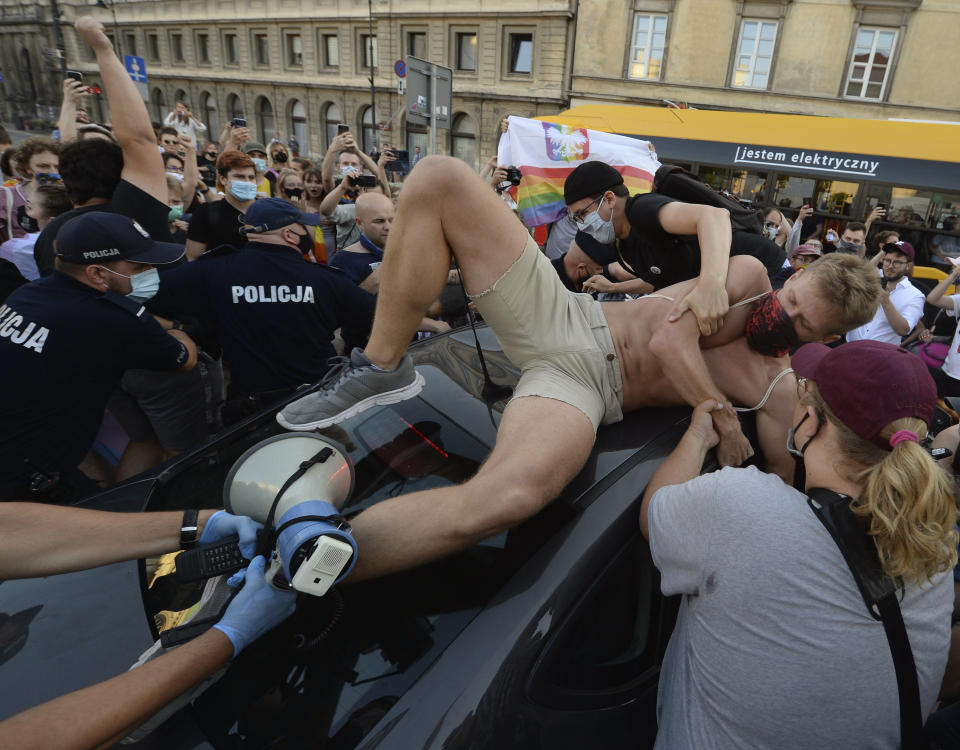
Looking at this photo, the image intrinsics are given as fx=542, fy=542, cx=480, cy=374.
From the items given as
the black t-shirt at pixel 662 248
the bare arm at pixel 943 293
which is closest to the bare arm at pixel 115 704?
the black t-shirt at pixel 662 248

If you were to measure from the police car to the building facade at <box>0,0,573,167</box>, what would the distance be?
2003 centimetres

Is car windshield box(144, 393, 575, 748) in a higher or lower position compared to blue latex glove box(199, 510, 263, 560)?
lower

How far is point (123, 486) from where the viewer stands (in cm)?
204

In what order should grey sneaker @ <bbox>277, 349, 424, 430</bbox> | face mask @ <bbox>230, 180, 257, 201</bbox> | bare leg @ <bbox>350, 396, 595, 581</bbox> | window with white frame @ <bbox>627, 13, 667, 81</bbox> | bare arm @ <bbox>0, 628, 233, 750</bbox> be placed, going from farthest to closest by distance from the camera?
window with white frame @ <bbox>627, 13, 667, 81</bbox> < face mask @ <bbox>230, 180, 257, 201</bbox> < grey sneaker @ <bbox>277, 349, 424, 430</bbox> < bare leg @ <bbox>350, 396, 595, 581</bbox> < bare arm @ <bbox>0, 628, 233, 750</bbox>

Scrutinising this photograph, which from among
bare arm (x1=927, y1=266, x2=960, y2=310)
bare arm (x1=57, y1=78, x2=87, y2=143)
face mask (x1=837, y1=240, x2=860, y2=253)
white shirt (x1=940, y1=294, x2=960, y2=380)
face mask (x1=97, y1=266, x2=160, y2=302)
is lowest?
white shirt (x1=940, y1=294, x2=960, y2=380)

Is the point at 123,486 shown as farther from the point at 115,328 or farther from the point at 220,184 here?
the point at 220,184

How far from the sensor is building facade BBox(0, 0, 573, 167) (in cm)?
2397

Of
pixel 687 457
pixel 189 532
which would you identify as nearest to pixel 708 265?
pixel 687 457

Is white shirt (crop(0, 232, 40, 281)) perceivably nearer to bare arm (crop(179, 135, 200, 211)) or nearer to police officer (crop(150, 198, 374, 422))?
police officer (crop(150, 198, 374, 422))

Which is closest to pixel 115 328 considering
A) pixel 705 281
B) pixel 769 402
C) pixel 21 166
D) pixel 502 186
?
pixel 705 281

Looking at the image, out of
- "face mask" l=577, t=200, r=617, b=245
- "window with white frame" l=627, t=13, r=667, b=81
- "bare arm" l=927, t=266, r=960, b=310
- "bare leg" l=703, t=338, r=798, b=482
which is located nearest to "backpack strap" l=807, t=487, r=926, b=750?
"bare leg" l=703, t=338, r=798, b=482

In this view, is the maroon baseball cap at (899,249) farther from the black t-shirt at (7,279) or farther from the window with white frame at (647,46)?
the window with white frame at (647,46)

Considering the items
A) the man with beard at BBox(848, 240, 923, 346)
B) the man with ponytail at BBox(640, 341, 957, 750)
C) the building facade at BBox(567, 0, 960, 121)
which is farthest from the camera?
the building facade at BBox(567, 0, 960, 121)

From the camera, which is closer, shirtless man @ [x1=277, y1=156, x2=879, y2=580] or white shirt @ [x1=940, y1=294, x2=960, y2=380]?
shirtless man @ [x1=277, y1=156, x2=879, y2=580]
